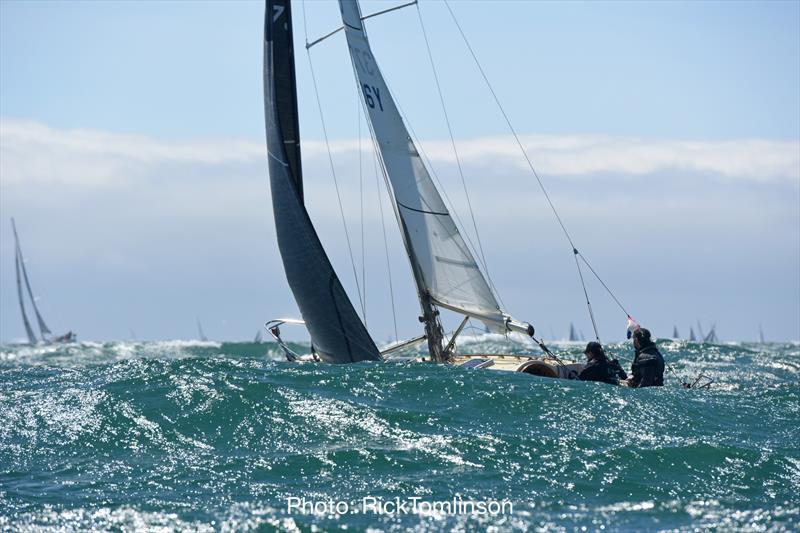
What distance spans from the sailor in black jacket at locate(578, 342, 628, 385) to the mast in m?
2.25

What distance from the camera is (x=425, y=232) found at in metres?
19.2

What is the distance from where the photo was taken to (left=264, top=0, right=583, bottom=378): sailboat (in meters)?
18.7

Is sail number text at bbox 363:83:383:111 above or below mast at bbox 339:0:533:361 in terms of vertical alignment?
above

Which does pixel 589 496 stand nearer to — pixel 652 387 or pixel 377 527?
pixel 377 527

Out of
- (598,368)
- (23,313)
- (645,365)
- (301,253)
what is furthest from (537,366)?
(23,313)

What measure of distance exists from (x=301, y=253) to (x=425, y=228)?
85.8 inches

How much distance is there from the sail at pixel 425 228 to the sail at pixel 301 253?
1393mm

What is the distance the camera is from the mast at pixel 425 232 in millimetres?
19219

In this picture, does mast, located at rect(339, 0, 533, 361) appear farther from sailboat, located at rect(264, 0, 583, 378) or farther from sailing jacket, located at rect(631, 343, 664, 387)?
sailing jacket, located at rect(631, 343, 664, 387)

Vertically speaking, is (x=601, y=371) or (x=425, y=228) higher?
(x=425, y=228)

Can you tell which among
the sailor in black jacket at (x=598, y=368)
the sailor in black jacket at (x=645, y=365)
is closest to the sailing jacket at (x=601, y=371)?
the sailor in black jacket at (x=598, y=368)

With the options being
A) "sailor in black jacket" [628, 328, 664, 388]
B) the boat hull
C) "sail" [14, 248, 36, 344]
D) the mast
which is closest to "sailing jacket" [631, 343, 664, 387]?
"sailor in black jacket" [628, 328, 664, 388]

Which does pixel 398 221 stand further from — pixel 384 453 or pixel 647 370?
pixel 384 453

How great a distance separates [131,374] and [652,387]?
25.0 feet
